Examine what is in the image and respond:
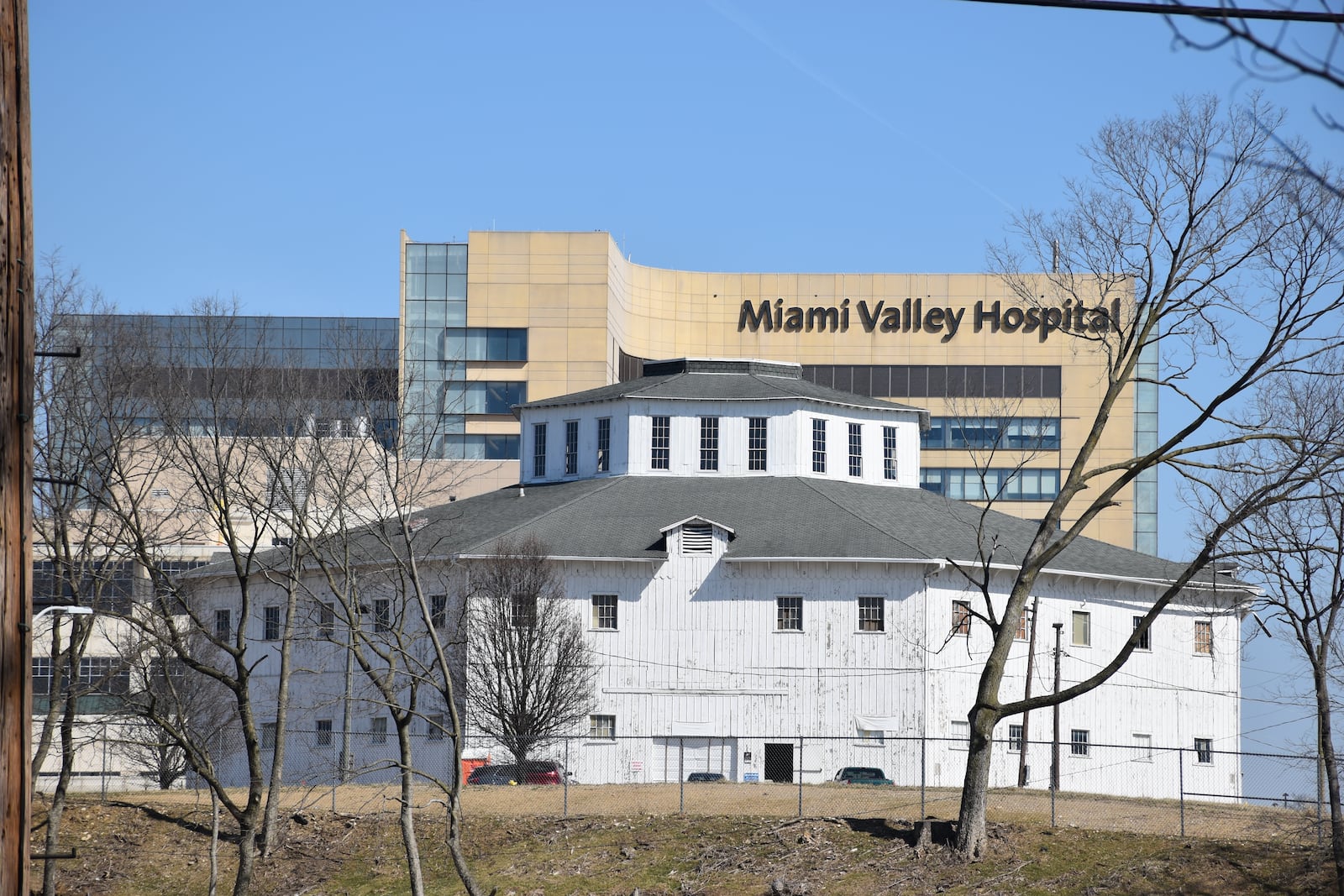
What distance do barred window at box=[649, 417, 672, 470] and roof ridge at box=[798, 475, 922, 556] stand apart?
18.3 feet

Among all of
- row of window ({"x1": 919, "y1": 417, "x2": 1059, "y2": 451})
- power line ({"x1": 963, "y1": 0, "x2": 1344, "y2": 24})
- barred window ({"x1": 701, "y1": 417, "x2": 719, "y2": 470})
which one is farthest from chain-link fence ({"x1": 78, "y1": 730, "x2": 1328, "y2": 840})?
row of window ({"x1": 919, "y1": 417, "x2": 1059, "y2": 451})

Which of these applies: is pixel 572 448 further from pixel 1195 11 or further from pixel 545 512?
pixel 1195 11

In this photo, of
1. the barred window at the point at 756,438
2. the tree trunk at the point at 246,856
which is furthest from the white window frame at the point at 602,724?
the tree trunk at the point at 246,856

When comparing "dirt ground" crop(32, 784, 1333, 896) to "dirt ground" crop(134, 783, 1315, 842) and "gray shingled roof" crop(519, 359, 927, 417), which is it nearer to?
"dirt ground" crop(134, 783, 1315, 842)

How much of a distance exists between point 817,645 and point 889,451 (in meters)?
16.0

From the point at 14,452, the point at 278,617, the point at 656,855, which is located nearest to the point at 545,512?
the point at 278,617

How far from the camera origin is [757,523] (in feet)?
186

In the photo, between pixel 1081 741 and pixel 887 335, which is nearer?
pixel 1081 741

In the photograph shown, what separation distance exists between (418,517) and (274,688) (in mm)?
8385

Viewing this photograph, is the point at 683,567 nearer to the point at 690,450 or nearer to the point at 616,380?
the point at 690,450

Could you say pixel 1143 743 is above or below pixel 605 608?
below

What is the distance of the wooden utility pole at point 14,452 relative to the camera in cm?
802

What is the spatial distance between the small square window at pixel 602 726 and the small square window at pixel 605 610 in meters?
3.17

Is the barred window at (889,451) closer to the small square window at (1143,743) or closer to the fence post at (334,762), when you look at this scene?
the small square window at (1143,743)
